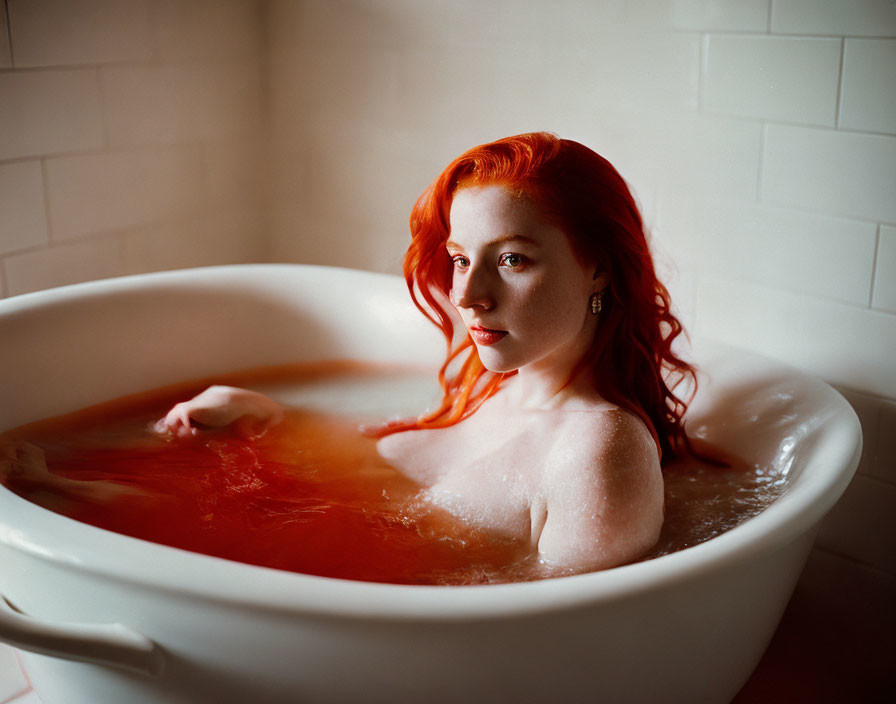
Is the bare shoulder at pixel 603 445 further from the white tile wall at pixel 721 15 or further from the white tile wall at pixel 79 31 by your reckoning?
the white tile wall at pixel 79 31

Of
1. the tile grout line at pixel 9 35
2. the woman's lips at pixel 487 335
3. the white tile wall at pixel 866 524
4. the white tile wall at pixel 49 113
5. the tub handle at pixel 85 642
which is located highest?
the tile grout line at pixel 9 35

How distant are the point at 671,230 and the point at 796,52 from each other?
364mm

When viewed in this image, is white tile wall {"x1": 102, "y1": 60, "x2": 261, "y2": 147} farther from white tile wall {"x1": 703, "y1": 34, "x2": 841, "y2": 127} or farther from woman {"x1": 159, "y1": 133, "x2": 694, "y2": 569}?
white tile wall {"x1": 703, "y1": 34, "x2": 841, "y2": 127}

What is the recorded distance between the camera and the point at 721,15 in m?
1.60

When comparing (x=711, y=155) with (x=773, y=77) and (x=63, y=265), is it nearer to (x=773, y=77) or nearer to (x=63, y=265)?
(x=773, y=77)

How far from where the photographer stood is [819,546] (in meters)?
1.66

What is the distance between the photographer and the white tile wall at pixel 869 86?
1429 mm

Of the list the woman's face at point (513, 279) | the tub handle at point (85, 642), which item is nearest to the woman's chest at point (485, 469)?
the woman's face at point (513, 279)

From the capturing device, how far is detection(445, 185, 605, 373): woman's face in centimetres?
114

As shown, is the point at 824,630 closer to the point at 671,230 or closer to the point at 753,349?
the point at 753,349

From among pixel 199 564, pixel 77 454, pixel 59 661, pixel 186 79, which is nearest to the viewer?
pixel 199 564

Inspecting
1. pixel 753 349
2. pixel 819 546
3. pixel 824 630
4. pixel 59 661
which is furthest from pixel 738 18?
pixel 59 661

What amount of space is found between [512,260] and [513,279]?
22 mm

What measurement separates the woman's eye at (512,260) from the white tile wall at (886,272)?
66 cm
